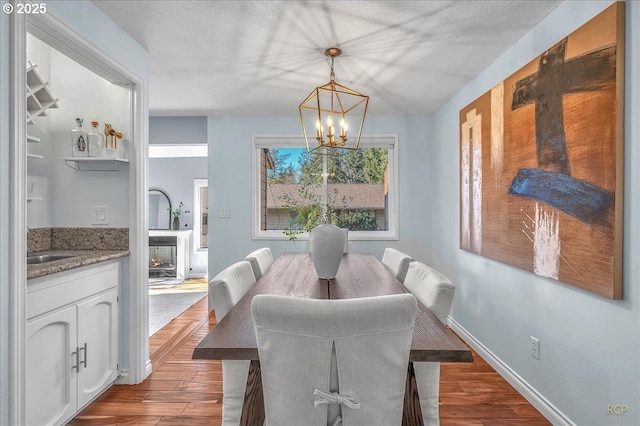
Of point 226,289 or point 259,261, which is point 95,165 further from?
point 226,289

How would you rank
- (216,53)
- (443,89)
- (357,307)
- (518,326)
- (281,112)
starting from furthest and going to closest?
1. (281,112)
2. (443,89)
3. (216,53)
4. (518,326)
5. (357,307)

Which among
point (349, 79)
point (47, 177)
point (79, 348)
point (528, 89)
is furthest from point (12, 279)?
point (528, 89)

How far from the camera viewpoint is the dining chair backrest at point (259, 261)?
7.82ft

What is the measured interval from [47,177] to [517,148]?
3147mm

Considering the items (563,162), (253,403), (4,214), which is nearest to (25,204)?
(4,214)

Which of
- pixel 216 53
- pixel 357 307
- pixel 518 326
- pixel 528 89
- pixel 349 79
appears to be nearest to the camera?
pixel 357 307

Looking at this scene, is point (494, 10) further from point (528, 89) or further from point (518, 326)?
point (518, 326)

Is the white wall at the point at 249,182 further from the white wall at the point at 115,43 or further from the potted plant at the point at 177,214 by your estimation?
the potted plant at the point at 177,214

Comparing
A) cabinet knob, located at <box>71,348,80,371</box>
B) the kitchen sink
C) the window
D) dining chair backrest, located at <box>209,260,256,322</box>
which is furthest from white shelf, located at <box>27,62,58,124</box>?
the window

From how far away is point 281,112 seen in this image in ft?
13.4

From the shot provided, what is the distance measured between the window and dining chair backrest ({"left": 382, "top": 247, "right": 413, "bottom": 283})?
1579 mm

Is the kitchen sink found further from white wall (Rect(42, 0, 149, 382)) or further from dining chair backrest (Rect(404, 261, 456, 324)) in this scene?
dining chair backrest (Rect(404, 261, 456, 324))

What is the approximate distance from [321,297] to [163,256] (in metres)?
5.60

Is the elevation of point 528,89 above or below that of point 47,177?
above
